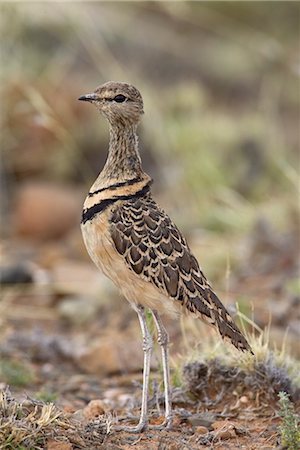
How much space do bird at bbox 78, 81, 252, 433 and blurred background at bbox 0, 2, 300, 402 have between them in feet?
2.50

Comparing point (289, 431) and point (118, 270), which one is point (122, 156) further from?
point (289, 431)

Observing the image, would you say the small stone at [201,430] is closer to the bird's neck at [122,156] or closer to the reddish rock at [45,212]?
the bird's neck at [122,156]

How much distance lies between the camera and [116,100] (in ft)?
14.5

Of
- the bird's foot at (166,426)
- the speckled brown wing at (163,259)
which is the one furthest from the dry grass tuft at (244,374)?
the bird's foot at (166,426)

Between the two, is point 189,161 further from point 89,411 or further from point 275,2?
point 275,2

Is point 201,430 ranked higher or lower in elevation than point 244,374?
lower

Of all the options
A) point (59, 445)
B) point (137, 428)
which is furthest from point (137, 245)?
point (59, 445)

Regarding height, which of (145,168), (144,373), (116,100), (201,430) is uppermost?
(145,168)

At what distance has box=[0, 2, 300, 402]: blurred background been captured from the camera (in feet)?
23.7

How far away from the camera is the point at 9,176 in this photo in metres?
12.6

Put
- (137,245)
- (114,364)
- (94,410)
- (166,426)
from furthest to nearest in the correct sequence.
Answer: (114,364)
(94,410)
(166,426)
(137,245)

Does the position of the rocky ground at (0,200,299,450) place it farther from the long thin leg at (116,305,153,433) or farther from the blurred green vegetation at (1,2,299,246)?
the blurred green vegetation at (1,2,299,246)

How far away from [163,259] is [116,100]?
82cm

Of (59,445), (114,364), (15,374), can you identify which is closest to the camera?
(59,445)
